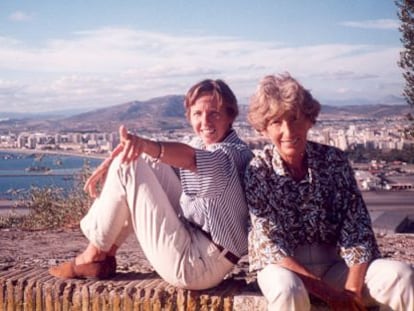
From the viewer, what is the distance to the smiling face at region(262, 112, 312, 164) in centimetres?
304

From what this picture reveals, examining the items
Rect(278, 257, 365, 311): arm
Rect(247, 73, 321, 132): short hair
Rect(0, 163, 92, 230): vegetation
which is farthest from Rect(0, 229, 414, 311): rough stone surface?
Rect(0, 163, 92, 230): vegetation

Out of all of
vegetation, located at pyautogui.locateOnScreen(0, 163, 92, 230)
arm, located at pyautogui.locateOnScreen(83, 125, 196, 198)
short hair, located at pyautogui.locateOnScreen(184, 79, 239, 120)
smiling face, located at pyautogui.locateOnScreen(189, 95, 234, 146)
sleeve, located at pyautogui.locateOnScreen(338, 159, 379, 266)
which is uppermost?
short hair, located at pyautogui.locateOnScreen(184, 79, 239, 120)

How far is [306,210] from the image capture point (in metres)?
3.06

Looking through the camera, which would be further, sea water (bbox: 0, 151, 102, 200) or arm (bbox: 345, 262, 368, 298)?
sea water (bbox: 0, 151, 102, 200)

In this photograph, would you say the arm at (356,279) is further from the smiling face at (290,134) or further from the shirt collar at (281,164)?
the smiling face at (290,134)

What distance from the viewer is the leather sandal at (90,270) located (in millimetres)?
3496

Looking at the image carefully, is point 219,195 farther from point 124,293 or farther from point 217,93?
point 124,293

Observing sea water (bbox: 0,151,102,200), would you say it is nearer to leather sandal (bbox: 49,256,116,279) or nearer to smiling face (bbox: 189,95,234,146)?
leather sandal (bbox: 49,256,116,279)

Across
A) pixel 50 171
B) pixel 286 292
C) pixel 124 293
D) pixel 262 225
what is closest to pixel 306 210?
pixel 262 225

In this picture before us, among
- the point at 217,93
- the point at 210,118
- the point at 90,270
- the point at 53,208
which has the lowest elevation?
the point at 53,208

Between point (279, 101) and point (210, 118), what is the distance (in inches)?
16.6

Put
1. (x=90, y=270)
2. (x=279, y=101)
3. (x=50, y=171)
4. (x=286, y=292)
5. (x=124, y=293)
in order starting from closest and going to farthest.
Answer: (x=286, y=292) → (x=279, y=101) → (x=124, y=293) → (x=90, y=270) → (x=50, y=171)

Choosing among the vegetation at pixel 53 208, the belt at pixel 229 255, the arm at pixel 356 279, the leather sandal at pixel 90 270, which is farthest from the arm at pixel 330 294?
the vegetation at pixel 53 208

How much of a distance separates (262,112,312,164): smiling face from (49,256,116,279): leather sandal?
3.79ft
